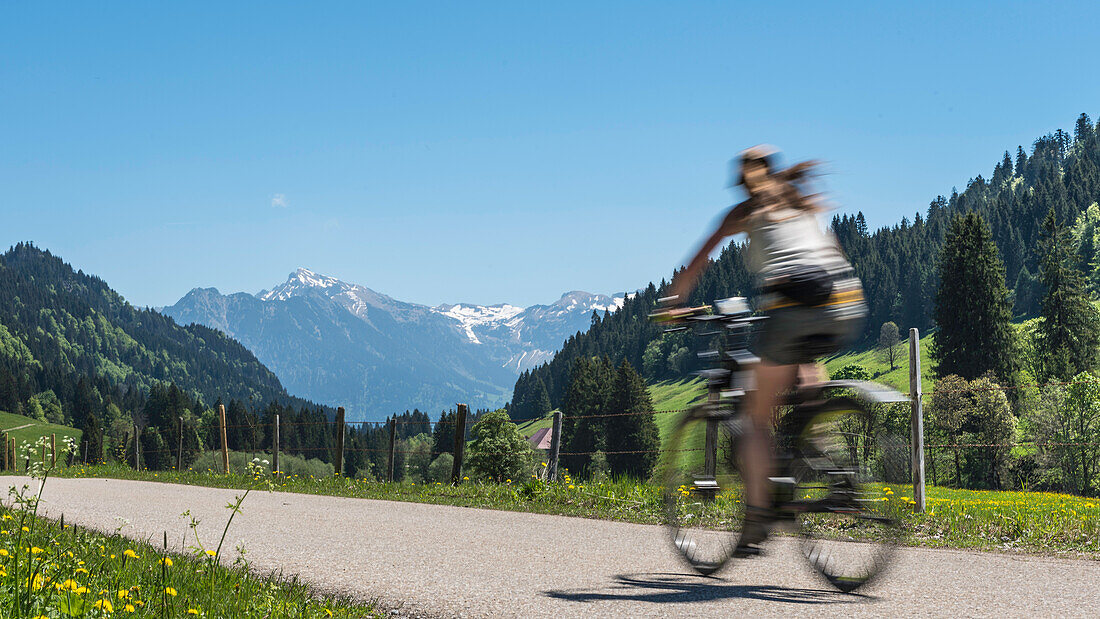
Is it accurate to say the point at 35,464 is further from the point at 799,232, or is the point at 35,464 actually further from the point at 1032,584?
the point at 1032,584

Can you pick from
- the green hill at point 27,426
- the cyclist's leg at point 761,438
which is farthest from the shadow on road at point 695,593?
the green hill at point 27,426

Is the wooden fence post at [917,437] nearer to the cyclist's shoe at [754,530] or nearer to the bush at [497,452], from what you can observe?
the cyclist's shoe at [754,530]

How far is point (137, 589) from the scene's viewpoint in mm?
3369

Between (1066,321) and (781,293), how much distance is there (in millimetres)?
88255

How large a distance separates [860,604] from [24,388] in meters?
185

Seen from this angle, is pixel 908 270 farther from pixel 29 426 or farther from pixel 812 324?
pixel 812 324

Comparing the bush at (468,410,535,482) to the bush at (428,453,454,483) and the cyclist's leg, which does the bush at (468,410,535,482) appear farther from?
the bush at (428,453,454,483)

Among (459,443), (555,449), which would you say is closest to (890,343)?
(459,443)

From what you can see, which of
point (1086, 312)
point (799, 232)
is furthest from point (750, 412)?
point (1086, 312)

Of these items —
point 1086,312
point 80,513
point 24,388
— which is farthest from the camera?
point 24,388

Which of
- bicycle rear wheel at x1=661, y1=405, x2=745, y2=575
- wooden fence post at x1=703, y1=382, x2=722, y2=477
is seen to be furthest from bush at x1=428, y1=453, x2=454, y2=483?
wooden fence post at x1=703, y1=382, x2=722, y2=477

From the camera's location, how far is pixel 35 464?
4.92 m

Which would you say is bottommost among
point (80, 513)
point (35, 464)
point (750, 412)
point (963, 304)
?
point (80, 513)

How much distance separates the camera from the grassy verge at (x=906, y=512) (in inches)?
279
